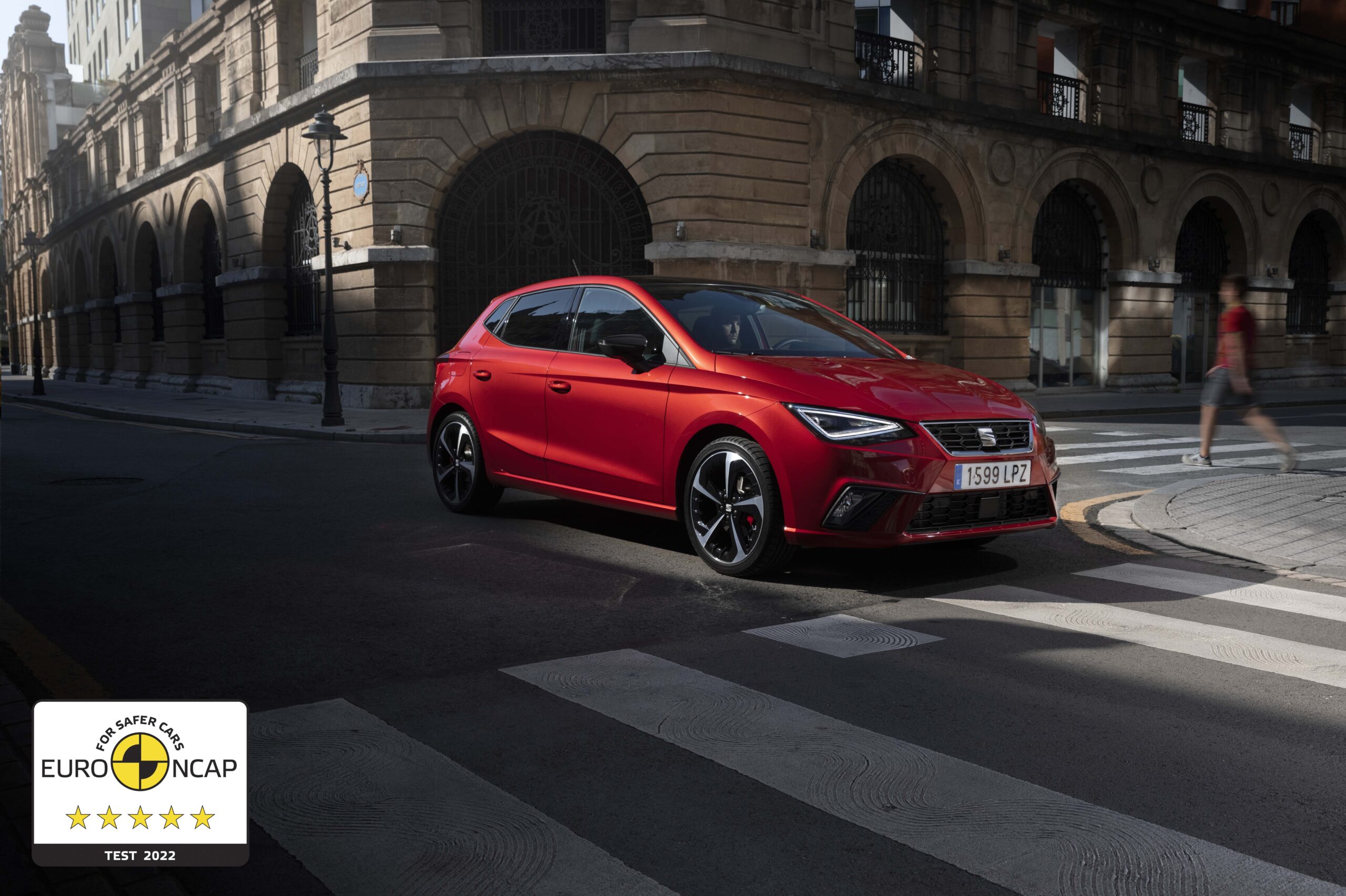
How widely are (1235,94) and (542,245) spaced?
21.0m

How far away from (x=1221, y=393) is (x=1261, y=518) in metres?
3.57

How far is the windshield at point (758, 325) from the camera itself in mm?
6719

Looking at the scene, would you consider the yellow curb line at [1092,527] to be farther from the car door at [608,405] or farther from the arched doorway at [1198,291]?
the arched doorway at [1198,291]

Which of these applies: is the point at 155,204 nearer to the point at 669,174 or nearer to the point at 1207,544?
the point at 669,174

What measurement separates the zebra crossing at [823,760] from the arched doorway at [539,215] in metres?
16.3

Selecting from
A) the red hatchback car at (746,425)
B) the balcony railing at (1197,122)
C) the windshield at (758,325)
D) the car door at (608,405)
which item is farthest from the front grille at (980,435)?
the balcony railing at (1197,122)

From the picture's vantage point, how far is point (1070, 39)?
28.2m

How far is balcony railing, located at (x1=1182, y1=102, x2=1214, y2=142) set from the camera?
30500 millimetres

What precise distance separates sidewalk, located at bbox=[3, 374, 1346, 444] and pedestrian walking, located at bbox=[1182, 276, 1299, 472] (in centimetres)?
960

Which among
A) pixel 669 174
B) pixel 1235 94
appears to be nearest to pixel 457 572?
pixel 669 174

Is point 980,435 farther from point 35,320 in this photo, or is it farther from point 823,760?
point 35,320

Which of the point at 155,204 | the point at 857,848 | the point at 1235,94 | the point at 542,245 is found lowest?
the point at 857,848

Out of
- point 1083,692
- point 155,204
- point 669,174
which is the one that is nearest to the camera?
point 1083,692

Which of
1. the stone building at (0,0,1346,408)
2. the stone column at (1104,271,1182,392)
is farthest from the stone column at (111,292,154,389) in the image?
the stone column at (1104,271,1182,392)
